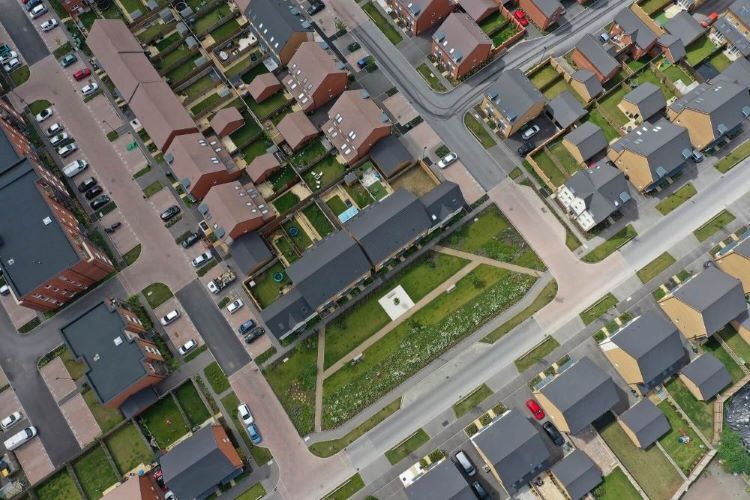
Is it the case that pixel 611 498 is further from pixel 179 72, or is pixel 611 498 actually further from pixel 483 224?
pixel 179 72

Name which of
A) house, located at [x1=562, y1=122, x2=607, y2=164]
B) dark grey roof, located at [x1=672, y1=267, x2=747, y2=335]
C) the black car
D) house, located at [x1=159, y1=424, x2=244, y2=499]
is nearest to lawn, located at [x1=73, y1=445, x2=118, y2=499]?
house, located at [x1=159, y1=424, x2=244, y2=499]

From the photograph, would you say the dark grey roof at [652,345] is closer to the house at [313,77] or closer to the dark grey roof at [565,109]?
the dark grey roof at [565,109]

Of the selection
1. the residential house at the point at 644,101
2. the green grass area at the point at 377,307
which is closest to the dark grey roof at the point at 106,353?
the green grass area at the point at 377,307

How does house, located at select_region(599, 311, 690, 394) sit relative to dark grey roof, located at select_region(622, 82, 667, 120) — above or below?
below

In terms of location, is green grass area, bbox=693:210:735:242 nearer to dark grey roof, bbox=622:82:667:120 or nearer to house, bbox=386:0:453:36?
dark grey roof, bbox=622:82:667:120

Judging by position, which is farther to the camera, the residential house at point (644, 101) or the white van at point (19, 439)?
the residential house at point (644, 101)

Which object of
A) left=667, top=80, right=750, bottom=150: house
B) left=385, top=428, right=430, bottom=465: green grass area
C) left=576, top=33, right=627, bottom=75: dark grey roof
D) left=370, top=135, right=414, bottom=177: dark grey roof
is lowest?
left=385, top=428, right=430, bottom=465: green grass area

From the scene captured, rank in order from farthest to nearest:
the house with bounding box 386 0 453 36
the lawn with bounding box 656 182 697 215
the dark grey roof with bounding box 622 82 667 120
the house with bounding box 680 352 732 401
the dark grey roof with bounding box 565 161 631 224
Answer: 1. the house with bounding box 386 0 453 36
2. the dark grey roof with bounding box 622 82 667 120
3. the lawn with bounding box 656 182 697 215
4. the dark grey roof with bounding box 565 161 631 224
5. the house with bounding box 680 352 732 401
